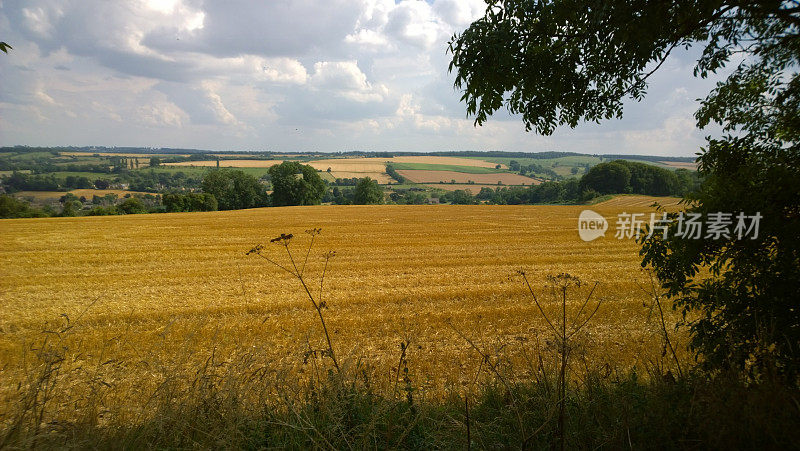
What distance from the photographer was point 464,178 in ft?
315

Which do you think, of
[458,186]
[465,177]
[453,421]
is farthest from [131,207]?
[465,177]

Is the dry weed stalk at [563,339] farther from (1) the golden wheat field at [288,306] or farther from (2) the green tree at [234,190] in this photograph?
(2) the green tree at [234,190]

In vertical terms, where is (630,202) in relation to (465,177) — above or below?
below

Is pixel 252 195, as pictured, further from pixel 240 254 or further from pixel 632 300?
pixel 632 300

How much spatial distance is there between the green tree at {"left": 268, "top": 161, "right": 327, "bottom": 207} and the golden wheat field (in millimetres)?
42471

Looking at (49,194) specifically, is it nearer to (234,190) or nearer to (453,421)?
(234,190)

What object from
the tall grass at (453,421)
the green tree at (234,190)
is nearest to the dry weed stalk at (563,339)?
the tall grass at (453,421)

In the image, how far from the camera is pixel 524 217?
104 ft

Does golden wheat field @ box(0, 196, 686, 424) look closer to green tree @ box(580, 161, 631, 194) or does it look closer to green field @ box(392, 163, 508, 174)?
green tree @ box(580, 161, 631, 194)

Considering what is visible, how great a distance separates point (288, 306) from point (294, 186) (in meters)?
56.5

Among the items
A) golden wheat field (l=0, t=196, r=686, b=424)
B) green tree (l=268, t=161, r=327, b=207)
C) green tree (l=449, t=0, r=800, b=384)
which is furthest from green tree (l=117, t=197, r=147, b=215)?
green tree (l=449, t=0, r=800, b=384)

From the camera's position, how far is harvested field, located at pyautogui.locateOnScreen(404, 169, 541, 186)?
89375mm

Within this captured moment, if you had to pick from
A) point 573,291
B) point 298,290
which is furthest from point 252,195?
point 573,291

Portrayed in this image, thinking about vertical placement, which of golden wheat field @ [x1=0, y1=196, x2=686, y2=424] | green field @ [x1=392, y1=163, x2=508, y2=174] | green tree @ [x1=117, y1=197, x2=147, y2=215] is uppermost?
green field @ [x1=392, y1=163, x2=508, y2=174]
